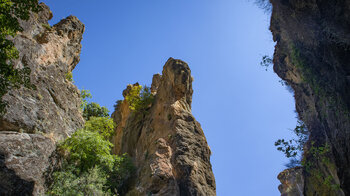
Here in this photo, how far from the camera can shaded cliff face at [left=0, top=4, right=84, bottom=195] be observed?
13.7 m

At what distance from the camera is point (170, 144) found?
71.8 feet

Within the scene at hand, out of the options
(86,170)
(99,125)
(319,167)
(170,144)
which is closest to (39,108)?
(86,170)

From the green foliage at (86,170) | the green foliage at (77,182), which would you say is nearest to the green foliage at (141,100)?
A: the green foliage at (86,170)

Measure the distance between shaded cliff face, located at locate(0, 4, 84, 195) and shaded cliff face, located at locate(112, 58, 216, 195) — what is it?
631 cm

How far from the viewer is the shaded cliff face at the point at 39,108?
45.1 feet

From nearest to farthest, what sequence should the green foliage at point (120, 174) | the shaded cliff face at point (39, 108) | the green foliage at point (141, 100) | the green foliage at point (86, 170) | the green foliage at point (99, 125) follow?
Answer: the shaded cliff face at point (39, 108) < the green foliage at point (86, 170) < the green foliage at point (120, 174) < the green foliage at point (99, 125) < the green foliage at point (141, 100)

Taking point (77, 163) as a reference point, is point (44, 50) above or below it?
above

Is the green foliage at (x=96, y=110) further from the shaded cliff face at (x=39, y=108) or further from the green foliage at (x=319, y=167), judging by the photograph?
the green foliage at (x=319, y=167)

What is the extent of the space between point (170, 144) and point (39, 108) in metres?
10.0

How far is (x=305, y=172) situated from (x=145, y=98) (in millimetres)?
18180

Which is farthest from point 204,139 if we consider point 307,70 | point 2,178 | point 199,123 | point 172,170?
point 2,178

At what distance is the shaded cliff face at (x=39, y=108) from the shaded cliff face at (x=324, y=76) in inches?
529

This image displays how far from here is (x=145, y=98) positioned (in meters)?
30.0

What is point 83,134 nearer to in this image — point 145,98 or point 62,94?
point 62,94
